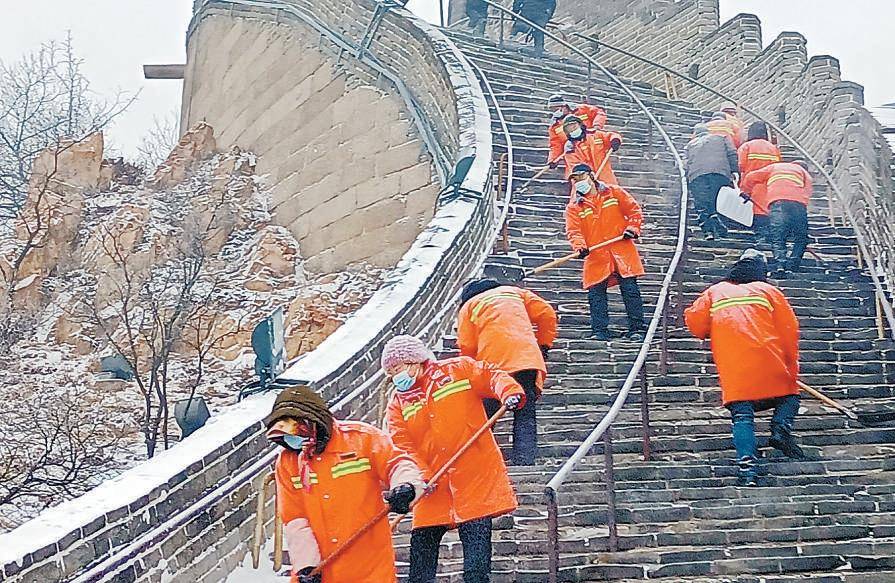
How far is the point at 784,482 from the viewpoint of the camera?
22.3 ft

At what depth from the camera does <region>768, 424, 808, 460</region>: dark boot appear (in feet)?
23.0

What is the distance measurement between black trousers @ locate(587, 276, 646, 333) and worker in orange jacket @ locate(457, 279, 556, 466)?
229cm

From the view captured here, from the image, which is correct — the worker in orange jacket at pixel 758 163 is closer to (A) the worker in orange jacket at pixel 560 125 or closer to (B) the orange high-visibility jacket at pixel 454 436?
(A) the worker in orange jacket at pixel 560 125

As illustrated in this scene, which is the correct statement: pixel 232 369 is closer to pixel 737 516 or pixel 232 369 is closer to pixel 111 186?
pixel 111 186

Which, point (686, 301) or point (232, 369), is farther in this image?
point (232, 369)

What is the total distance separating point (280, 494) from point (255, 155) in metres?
17.7

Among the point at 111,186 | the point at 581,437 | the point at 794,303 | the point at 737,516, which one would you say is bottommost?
the point at 737,516

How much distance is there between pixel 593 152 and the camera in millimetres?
11070

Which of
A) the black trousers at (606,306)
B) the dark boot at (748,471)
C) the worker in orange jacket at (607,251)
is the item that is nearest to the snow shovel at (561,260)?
the worker in orange jacket at (607,251)

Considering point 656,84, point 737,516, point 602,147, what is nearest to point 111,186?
point 656,84

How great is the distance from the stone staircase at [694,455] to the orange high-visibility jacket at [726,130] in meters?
0.93

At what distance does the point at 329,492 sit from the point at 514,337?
1820 mm

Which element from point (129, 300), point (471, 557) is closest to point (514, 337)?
point (471, 557)

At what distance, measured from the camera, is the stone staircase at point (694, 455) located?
5855mm
